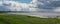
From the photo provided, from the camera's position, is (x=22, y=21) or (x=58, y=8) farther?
(x=58, y=8)

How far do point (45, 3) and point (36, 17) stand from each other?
193mm

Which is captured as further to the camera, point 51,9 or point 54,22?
point 51,9

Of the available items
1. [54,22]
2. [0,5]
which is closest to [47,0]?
[54,22]

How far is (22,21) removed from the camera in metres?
1.24

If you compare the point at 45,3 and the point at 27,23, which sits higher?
the point at 45,3

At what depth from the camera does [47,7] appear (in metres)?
1.46

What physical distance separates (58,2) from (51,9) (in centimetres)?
10

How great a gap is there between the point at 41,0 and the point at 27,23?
34cm

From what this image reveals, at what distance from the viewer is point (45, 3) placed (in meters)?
1.45

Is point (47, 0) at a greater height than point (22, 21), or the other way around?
point (47, 0)

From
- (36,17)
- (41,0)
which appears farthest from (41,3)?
(36,17)

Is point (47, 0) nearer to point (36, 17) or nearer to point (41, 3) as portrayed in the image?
point (41, 3)

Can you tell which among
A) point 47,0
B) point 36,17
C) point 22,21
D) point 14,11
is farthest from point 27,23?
point 47,0

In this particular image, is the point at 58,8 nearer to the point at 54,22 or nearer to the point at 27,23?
the point at 54,22
